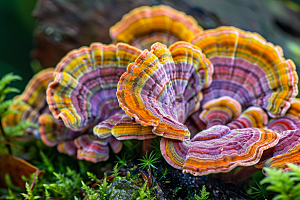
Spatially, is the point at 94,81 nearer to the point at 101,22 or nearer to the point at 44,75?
the point at 44,75

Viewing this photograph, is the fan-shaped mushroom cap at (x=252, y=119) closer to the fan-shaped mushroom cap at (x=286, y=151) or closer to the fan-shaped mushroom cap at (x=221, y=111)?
the fan-shaped mushroom cap at (x=221, y=111)

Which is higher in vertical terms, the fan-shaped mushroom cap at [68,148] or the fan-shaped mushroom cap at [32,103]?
the fan-shaped mushroom cap at [32,103]

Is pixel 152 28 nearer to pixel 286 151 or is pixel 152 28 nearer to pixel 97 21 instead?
pixel 97 21

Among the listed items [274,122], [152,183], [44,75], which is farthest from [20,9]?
[274,122]

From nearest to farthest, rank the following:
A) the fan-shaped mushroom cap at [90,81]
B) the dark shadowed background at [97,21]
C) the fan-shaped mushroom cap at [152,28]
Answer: the fan-shaped mushroom cap at [90,81]
the fan-shaped mushroom cap at [152,28]
the dark shadowed background at [97,21]

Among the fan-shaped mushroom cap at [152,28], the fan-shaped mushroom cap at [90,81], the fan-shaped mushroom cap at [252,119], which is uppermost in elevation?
the fan-shaped mushroom cap at [152,28]

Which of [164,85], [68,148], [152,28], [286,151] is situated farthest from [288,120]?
[68,148]

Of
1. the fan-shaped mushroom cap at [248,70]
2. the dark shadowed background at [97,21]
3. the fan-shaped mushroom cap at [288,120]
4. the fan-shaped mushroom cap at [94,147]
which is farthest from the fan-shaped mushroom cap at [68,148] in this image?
Result: the fan-shaped mushroom cap at [288,120]
